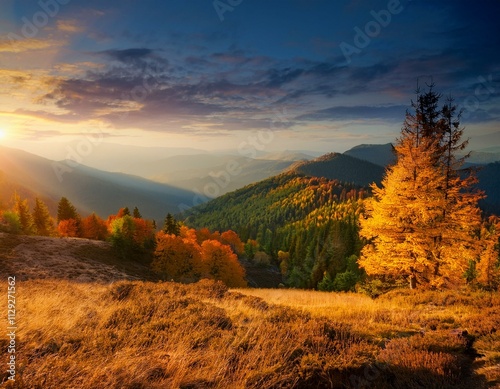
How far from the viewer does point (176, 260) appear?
2128 inches

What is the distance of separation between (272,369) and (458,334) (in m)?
6.70

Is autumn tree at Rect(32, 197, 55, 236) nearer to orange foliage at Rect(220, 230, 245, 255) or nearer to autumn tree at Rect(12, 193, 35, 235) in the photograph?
autumn tree at Rect(12, 193, 35, 235)

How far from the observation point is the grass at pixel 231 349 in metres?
→ 5.54

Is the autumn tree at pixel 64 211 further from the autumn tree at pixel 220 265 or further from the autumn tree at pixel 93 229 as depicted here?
the autumn tree at pixel 220 265

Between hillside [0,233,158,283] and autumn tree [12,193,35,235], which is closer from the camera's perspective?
hillside [0,233,158,283]

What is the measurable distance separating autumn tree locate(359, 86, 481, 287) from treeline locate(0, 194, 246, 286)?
39.4 metres

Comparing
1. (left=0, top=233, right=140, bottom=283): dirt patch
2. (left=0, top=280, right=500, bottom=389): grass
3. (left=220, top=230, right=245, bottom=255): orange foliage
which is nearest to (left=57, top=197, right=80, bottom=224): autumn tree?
(left=0, top=233, right=140, bottom=283): dirt patch

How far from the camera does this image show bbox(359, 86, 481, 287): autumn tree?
18.8 metres

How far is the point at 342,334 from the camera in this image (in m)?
8.32

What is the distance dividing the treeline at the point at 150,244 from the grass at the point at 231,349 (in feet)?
144

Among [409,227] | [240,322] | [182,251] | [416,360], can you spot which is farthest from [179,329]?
[182,251]

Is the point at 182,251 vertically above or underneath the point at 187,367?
underneath

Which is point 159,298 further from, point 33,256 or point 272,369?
point 33,256

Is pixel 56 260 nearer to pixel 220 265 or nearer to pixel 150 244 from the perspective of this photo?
pixel 150 244
